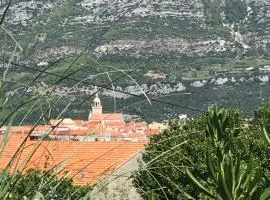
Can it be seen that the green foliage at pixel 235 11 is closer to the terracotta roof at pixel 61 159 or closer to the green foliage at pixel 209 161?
the green foliage at pixel 209 161

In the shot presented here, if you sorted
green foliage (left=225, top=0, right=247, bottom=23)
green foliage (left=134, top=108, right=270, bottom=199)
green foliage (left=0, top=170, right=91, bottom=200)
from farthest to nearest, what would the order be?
green foliage (left=225, top=0, right=247, bottom=23), green foliage (left=134, top=108, right=270, bottom=199), green foliage (left=0, top=170, right=91, bottom=200)

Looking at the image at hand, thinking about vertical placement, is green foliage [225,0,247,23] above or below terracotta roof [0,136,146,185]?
below

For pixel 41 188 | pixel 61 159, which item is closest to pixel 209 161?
pixel 61 159

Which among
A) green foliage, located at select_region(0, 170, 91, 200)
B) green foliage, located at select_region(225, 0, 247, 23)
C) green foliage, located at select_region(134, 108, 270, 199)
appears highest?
green foliage, located at select_region(0, 170, 91, 200)

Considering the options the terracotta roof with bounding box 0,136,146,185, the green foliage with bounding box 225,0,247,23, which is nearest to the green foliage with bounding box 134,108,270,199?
the terracotta roof with bounding box 0,136,146,185

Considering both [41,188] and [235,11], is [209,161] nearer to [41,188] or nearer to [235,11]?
[41,188]

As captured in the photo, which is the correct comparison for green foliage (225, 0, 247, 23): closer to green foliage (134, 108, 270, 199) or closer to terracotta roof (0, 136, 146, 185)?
green foliage (134, 108, 270, 199)

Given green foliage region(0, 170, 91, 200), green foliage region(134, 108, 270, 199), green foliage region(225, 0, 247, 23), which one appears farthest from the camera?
green foliage region(225, 0, 247, 23)

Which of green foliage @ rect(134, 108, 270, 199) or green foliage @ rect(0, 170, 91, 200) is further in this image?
green foliage @ rect(134, 108, 270, 199)

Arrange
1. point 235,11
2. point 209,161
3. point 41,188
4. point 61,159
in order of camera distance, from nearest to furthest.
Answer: point 41,188 < point 61,159 < point 209,161 < point 235,11
